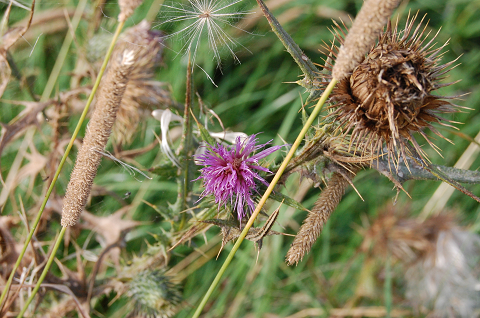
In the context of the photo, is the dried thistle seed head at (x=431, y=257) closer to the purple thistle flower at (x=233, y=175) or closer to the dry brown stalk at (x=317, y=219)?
the dry brown stalk at (x=317, y=219)

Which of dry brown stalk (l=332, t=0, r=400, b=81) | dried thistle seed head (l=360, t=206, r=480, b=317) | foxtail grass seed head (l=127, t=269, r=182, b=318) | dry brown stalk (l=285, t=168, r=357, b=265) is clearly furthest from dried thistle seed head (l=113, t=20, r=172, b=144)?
dried thistle seed head (l=360, t=206, r=480, b=317)

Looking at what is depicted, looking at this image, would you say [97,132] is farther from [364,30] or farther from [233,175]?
[364,30]

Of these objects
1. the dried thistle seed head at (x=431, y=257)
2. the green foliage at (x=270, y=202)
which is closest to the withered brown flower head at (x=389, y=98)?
the green foliage at (x=270, y=202)

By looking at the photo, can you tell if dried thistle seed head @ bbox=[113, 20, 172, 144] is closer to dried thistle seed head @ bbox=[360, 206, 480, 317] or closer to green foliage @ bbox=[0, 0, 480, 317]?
green foliage @ bbox=[0, 0, 480, 317]

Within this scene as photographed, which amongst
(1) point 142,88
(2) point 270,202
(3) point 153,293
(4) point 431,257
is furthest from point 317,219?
(4) point 431,257

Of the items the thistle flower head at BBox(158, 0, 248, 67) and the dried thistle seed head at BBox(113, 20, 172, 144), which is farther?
the dried thistle seed head at BBox(113, 20, 172, 144)

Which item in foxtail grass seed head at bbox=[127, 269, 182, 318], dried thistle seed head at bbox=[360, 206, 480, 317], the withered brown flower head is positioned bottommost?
foxtail grass seed head at bbox=[127, 269, 182, 318]
